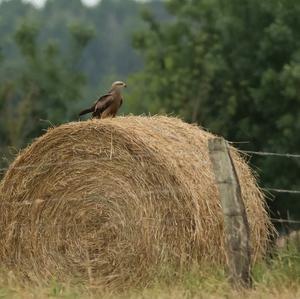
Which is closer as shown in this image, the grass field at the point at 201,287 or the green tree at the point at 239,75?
the grass field at the point at 201,287

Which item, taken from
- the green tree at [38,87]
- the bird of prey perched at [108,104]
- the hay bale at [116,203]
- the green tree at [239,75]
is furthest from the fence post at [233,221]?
the green tree at [38,87]

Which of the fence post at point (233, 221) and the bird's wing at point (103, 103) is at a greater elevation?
the bird's wing at point (103, 103)

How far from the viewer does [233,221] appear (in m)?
9.62

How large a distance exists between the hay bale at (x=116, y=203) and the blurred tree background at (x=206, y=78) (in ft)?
35.6

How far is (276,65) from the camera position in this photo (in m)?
29.2

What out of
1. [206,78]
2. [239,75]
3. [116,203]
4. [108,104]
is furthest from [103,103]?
[206,78]

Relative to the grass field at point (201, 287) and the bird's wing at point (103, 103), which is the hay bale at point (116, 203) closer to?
the bird's wing at point (103, 103)

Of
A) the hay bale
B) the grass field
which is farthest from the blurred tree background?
the grass field

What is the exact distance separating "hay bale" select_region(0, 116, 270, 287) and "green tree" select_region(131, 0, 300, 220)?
45.9 ft

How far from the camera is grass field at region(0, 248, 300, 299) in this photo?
29.8 feet

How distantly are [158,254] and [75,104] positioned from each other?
27697mm

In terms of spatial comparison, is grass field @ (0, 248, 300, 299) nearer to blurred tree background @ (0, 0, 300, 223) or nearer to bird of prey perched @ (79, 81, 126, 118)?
bird of prey perched @ (79, 81, 126, 118)

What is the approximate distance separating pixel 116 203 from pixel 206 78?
20.3 m

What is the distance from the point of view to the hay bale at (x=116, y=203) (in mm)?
11289
